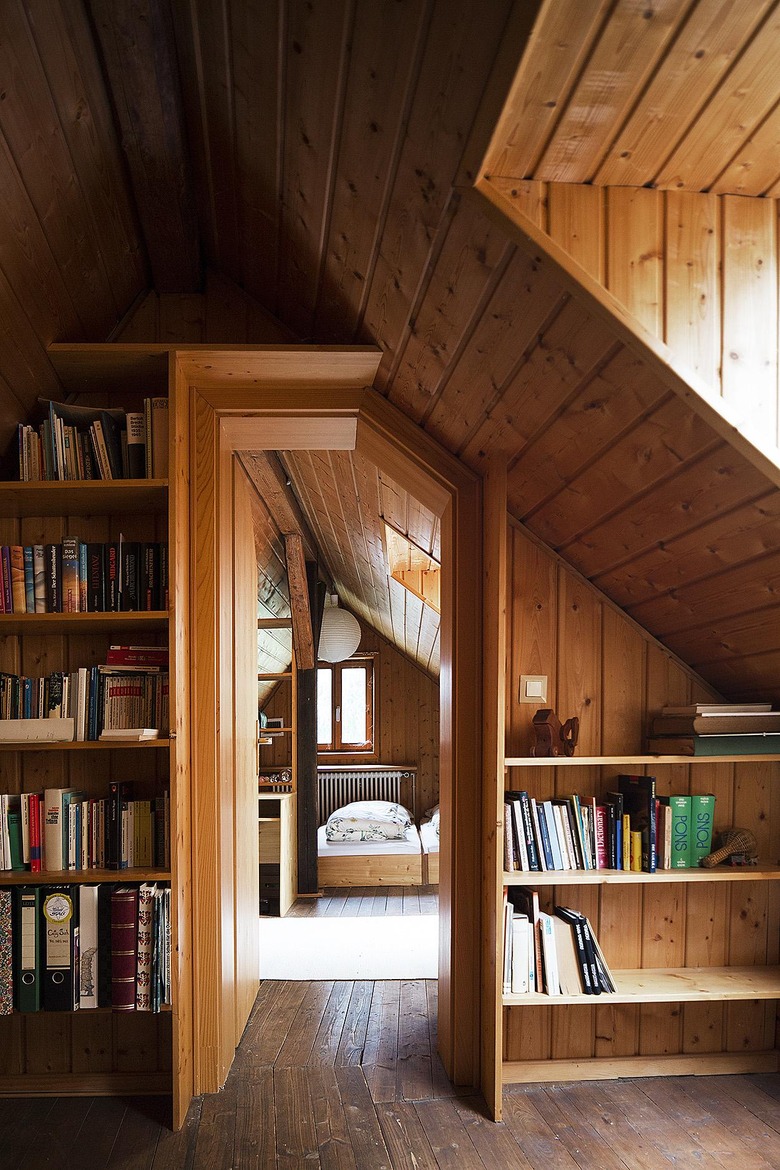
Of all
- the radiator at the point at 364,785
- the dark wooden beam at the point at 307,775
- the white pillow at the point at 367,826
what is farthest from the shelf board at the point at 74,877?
the radiator at the point at 364,785

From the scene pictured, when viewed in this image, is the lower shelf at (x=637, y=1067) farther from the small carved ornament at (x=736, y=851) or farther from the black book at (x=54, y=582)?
the black book at (x=54, y=582)

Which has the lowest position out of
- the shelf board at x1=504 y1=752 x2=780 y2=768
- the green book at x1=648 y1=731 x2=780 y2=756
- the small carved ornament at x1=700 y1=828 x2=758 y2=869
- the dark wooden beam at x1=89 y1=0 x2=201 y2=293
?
the small carved ornament at x1=700 y1=828 x2=758 y2=869

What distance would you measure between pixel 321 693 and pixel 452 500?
538 centimetres

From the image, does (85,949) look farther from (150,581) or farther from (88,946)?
(150,581)

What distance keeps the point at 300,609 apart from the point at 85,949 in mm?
3526

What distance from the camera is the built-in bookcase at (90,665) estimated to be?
2.72 m

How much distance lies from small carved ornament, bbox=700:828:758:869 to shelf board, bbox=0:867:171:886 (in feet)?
5.90

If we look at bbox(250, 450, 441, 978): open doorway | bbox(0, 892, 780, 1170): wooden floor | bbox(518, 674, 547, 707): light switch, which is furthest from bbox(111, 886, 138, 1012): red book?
bbox(250, 450, 441, 978): open doorway

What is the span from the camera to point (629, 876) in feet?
9.23

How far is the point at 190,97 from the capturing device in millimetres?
2045

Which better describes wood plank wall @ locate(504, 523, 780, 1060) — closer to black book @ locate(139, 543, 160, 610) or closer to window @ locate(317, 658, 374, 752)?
black book @ locate(139, 543, 160, 610)

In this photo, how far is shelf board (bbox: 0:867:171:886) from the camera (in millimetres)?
2604

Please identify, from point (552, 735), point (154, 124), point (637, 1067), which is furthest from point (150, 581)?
point (637, 1067)

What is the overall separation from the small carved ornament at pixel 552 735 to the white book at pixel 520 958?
558 millimetres
